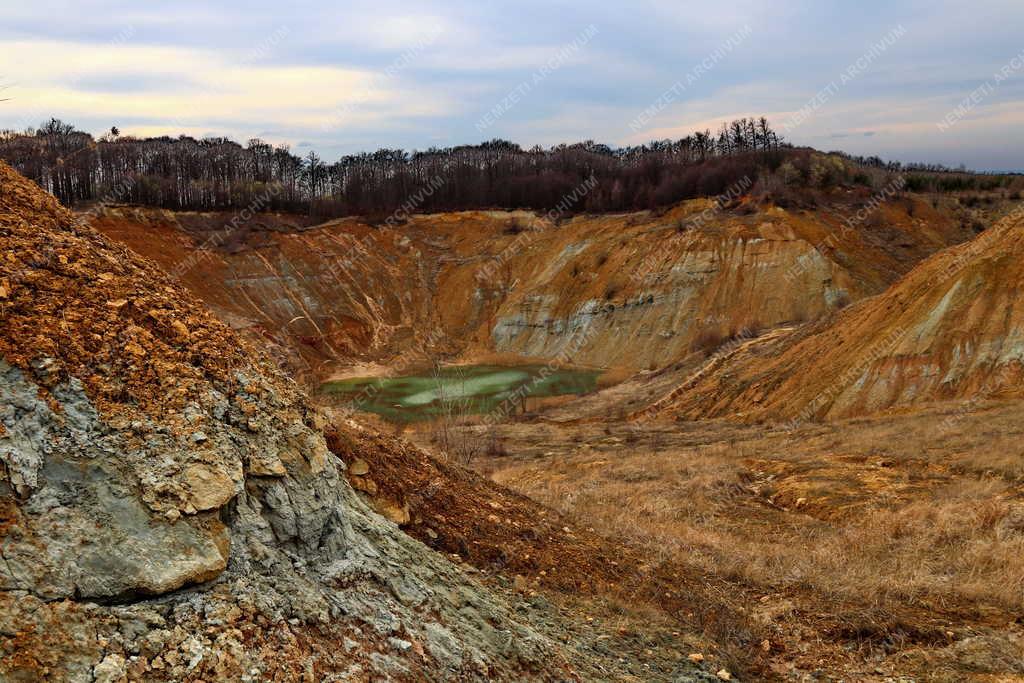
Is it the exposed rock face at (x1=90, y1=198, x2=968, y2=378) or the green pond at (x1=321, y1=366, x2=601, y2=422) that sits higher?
the exposed rock face at (x1=90, y1=198, x2=968, y2=378)

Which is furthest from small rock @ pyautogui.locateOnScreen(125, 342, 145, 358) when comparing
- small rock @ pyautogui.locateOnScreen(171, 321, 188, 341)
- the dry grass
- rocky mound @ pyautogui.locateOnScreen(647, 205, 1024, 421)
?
rocky mound @ pyautogui.locateOnScreen(647, 205, 1024, 421)

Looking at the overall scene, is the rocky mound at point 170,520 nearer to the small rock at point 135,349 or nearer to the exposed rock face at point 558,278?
the small rock at point 135,349

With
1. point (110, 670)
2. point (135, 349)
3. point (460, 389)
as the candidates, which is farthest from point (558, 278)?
point (110, 670)

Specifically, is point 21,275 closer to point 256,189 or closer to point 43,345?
point 43,345

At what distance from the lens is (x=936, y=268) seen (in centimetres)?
2395

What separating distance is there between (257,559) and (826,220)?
49936 mm

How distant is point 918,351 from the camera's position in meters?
21.4

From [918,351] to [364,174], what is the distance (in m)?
77.5

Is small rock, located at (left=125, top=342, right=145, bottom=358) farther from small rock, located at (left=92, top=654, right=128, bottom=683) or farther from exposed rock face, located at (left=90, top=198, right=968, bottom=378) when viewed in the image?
exposed rock face, located at (left=90, top=198, right=968, bottom=378)

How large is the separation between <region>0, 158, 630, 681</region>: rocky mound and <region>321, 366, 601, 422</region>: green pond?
75.6 ft

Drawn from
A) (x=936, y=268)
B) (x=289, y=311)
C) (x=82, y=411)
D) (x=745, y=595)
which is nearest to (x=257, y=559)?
(x=82, y=411)

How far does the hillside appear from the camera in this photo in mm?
3367

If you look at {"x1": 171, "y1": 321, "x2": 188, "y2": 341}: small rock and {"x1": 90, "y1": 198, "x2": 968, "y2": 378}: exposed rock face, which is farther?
{"x1": 90, "y1": 198, "x2": 968, "y2": 378}: exposed rock face

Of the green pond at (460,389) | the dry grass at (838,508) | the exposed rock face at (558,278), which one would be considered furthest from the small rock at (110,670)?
the exposed rock face at (558,278)
